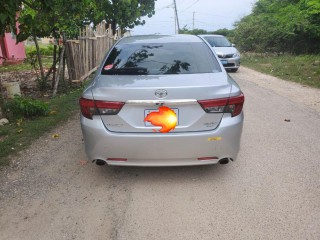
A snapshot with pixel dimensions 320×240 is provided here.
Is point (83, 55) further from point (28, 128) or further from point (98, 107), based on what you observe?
point (98, 107)

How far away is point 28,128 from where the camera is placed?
5.42m

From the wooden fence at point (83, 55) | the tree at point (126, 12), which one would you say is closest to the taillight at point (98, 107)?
the wooden fence at point (83, 55)

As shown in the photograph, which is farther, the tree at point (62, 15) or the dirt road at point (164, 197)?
the tree at point (62, 15)

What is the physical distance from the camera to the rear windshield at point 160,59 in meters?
3.63

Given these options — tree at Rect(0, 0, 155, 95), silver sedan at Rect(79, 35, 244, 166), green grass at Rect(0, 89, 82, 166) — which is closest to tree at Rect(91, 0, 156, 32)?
tree at Rect(0, 0, 155, 95)

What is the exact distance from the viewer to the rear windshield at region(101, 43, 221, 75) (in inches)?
143

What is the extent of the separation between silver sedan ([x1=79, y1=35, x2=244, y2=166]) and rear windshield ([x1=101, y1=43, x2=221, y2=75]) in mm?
196

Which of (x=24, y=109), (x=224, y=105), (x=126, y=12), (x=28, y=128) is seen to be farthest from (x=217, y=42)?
(x=224, y=105)

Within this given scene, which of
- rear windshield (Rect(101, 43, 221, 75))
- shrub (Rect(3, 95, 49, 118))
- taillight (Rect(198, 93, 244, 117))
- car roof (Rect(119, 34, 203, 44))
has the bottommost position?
shrub (Rect(3, 95, 49, 118))

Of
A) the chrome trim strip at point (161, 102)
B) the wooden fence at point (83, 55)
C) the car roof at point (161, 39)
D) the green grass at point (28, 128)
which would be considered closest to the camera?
the chrome trim strip at point (161, 102)

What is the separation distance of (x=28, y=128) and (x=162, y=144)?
324 cm

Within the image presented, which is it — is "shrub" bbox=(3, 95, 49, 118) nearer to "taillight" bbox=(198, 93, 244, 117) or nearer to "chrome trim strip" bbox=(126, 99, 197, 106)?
"chrome trim strip" bbox=(126, 99, 197, 106)

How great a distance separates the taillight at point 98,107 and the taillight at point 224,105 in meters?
0.83

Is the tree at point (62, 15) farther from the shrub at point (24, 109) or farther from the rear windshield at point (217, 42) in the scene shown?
the rear windshield at point (217, 42)
